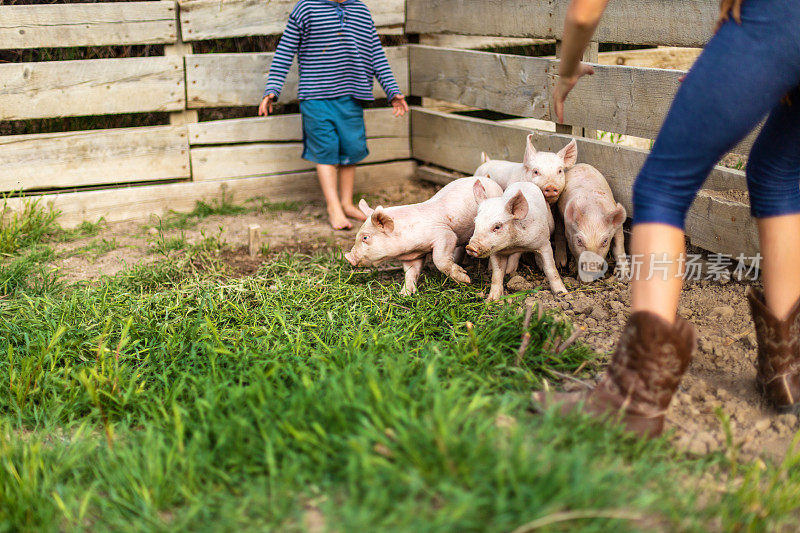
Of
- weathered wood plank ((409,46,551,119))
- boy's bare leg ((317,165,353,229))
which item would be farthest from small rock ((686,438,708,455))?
boy's bare leg ((317,165,353,229))

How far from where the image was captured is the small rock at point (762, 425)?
2574 millimetres

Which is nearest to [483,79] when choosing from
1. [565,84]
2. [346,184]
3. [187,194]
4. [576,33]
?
[346,184]

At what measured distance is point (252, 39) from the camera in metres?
6.16

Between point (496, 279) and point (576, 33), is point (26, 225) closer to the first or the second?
point (496, 279)

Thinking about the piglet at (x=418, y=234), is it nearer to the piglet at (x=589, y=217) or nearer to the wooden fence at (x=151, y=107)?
the piglet at (x=589, y=217)

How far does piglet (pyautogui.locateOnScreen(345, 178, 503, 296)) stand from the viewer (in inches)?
154

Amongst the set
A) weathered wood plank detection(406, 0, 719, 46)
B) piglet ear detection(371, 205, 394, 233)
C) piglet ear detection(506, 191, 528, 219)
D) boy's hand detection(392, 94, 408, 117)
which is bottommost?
piglet ear detection(371, 205, 394, 233)

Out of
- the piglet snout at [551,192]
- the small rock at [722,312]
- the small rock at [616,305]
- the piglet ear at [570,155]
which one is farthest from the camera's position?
the piglet ear at [570,155]

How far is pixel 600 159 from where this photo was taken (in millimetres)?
4359

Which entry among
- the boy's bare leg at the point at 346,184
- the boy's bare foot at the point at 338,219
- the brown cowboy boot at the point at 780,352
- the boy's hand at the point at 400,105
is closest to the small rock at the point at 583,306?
the brown cowboy boot at the point at 780,352

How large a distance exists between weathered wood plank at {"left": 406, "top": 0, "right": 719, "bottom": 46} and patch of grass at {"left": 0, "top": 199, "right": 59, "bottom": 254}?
324 centimetres

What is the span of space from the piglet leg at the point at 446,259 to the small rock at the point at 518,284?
25 cm

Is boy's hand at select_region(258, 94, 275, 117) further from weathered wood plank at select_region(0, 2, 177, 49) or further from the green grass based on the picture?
the green grass

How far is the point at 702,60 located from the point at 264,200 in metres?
4.39
